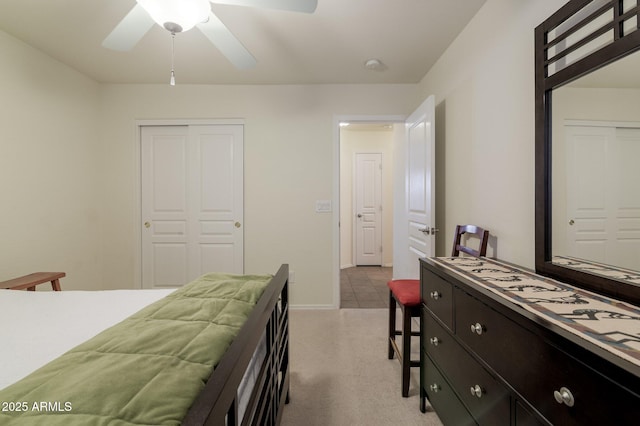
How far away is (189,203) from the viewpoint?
10.1 feet

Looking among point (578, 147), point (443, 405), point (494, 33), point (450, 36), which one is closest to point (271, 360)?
point (443, 405)

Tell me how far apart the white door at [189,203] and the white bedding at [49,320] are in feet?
5.13

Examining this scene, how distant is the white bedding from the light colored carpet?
105 centimetres

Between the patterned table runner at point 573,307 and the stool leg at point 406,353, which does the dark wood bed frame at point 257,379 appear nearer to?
the stool leg at point 406,353

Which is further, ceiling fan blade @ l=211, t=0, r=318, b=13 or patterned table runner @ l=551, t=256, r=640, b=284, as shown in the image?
ceiling fan blade @ l=211, t=0, r=318, b=13

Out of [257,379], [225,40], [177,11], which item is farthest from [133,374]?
[225,40]

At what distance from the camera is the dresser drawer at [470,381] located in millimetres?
902

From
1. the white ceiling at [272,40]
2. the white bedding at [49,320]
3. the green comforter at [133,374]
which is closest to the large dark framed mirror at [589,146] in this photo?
the white ceiling at [272,40]

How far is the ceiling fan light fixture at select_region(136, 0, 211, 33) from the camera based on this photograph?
1226 millimetres

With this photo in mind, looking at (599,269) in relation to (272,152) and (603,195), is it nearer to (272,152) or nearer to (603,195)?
(603,195)

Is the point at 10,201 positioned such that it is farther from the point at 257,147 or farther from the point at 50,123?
the point at 257,147

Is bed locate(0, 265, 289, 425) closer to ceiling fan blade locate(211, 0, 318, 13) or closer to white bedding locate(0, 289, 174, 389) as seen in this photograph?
white bedding locate(0, 289, 174, 389)

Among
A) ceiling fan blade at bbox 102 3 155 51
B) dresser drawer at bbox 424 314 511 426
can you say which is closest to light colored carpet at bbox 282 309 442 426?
dresser drawer at bbox 424 314 511 426

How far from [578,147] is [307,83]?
2.53 m
